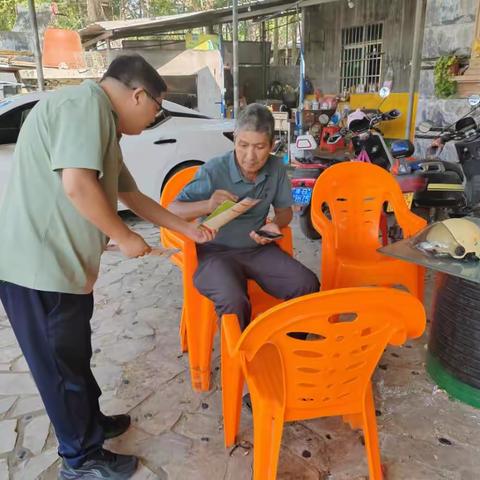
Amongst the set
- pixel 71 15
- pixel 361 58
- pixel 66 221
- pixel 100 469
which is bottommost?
pixel 100 469

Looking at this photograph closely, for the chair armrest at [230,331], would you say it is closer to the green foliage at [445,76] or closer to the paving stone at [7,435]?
the paving stone at [7,435]

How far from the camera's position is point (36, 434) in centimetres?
208

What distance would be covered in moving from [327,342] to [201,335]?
104cm

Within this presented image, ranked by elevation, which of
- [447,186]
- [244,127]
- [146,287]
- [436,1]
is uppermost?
[436,1]

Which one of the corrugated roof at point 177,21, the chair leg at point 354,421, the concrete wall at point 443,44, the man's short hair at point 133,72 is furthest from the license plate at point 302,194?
the corrugated roof at point 177,21

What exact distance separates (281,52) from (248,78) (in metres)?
1.76

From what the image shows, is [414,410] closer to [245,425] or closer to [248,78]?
[245,425]

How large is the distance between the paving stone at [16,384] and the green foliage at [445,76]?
574cm

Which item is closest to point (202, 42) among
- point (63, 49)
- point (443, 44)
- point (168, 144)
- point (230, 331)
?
point (63, 49)

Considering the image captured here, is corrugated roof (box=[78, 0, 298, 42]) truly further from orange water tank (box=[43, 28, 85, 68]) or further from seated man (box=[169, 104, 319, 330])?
seated man (box=[169, 104, 319, 330])

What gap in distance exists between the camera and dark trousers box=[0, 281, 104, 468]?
61.1 inches

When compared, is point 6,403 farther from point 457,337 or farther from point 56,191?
point 457,337

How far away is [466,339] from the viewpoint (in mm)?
2127

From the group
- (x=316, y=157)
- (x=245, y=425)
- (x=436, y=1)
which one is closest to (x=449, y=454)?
(x=245, y=425)
